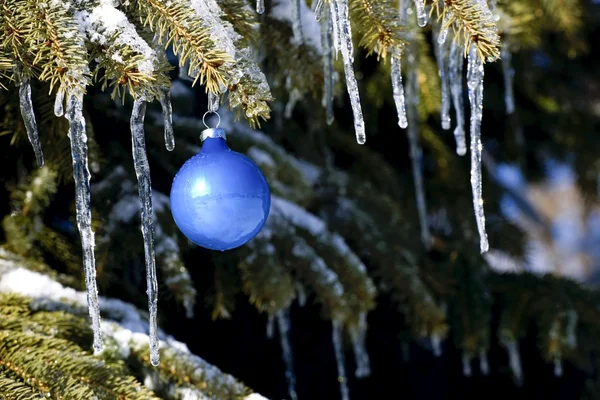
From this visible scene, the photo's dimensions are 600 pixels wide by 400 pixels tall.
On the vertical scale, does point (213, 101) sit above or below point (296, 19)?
below

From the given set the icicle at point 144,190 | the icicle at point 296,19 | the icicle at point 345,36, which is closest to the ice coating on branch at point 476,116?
the icicle at point 345,36

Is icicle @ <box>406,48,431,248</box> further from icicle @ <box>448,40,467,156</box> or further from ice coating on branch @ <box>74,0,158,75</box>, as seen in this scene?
ice coating on branch @ <box>74,0,158,75</box>

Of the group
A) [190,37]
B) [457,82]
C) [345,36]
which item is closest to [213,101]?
[190,37]

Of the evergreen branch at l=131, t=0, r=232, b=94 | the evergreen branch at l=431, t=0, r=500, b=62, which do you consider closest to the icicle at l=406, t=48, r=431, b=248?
the evergreen branch at l=431, t=0, r=500, b=62

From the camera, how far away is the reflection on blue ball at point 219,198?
A: 98 cm

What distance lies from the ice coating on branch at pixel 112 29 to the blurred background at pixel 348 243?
0.27 metres

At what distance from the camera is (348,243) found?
1.85 metres

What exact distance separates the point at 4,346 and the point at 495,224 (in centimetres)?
172

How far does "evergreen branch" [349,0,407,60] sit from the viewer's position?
102 cm

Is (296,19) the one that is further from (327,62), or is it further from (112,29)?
A: (112,29)

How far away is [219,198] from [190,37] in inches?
9.3

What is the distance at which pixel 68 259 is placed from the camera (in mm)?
1394

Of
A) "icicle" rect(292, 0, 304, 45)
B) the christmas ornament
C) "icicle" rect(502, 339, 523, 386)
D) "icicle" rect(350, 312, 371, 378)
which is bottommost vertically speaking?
"icicle" rect(502, 339, 523, 386)

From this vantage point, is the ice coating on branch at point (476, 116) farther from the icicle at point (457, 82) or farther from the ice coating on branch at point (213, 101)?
the ice coating on branch at point (213, 101)
